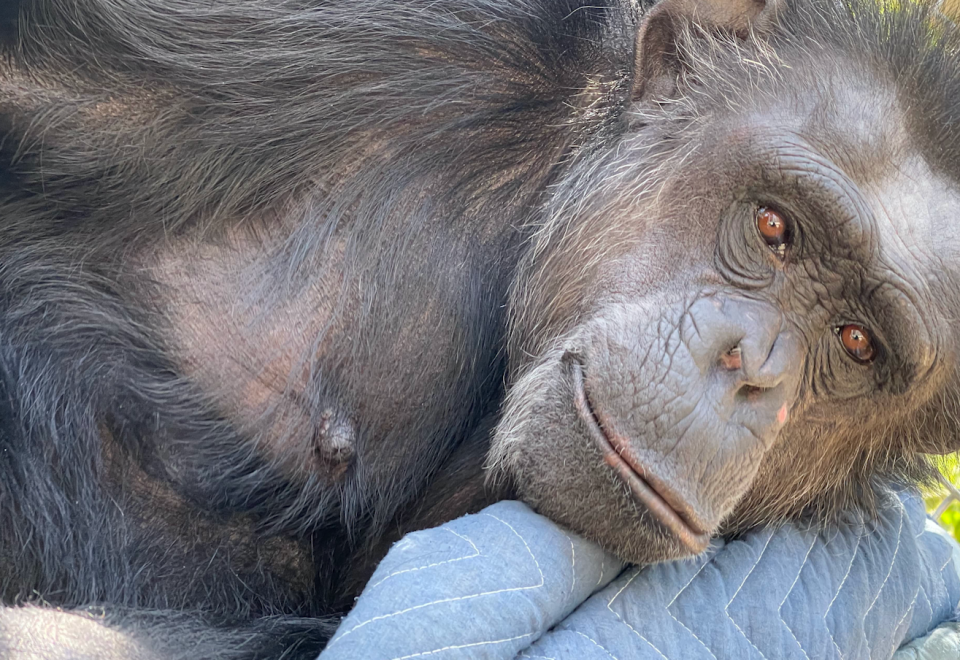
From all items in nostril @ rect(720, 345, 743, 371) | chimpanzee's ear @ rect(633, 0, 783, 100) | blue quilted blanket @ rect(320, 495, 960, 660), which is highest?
chimpanzee's ear @ rect(633, 0, 783, 100)

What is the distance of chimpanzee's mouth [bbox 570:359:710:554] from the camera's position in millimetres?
2250

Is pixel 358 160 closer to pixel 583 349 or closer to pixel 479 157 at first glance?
pixel 479 157

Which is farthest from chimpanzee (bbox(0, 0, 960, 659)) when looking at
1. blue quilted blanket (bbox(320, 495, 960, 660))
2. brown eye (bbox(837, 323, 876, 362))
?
blue quilted blanket (bbox(320, 495, 960, 660))

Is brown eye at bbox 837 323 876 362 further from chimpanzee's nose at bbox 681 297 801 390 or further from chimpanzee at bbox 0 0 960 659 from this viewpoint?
chimpanzee's nose at bbox 681 297 801 390

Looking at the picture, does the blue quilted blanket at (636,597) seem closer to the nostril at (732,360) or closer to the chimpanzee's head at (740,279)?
the chimpanzee's head at (740,279)

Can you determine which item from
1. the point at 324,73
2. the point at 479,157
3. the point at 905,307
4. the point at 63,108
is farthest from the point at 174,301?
the point at 905,307

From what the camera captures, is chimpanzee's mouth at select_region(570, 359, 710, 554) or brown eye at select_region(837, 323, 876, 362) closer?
chimpanzee's mouth at select_region(570, 359, 710, 554)

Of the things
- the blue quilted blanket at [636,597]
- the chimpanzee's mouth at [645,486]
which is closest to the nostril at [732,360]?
the chimpanzee's mouth at [645,486]

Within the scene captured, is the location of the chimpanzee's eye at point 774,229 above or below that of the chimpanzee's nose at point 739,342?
above

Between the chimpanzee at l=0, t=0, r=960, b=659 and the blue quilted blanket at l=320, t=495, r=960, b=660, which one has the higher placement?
the chimpanzee at l=0, t=0, r=960, b=659

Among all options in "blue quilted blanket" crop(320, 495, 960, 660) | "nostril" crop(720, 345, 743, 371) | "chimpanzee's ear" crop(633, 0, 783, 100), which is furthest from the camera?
"chimpanzee's ear" crop(633, 0, 783, 100)

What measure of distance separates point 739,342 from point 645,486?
385mm

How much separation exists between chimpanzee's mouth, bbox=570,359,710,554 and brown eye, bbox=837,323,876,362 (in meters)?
0.60

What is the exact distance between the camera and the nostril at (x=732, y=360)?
223cm
